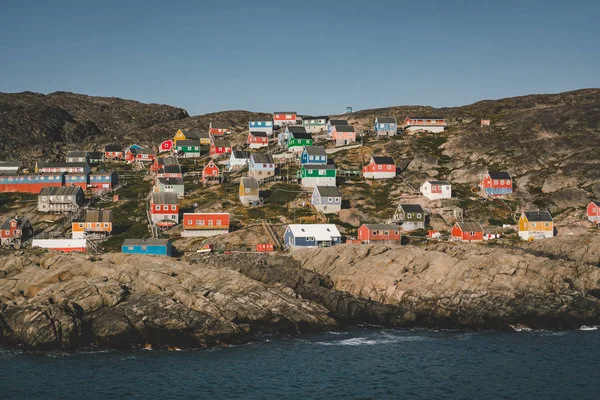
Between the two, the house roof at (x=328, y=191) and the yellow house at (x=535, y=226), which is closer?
the yellow house at (x=535, y=226)

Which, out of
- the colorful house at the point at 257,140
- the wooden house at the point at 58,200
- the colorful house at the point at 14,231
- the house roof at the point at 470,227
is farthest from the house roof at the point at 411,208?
the colorful house at the point at 257,140

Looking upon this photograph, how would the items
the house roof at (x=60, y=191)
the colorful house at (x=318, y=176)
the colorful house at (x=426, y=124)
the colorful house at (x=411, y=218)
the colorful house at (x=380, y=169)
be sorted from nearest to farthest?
1. the colorful house at (x=411, y=218)
2. the house roof at (x=60, y=191)
3. the colorful house at (x=318, y=176)
4. the colorful house at (x=380, y=169)
5. the colorful house at (x=426, y=124)

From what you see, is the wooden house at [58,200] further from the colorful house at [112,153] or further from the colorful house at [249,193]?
the colorful house at [112,153]

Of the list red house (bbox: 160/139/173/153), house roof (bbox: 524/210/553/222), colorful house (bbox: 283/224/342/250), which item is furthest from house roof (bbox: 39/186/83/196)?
house roof (bbox: 524/210/553/222)

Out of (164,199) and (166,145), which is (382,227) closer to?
(164,199)

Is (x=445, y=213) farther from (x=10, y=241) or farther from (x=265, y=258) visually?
(x=10, y=241)

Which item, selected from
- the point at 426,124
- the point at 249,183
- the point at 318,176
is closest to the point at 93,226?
the point at 249,183

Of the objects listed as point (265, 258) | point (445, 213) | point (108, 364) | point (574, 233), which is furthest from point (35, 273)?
point (574, 233)
